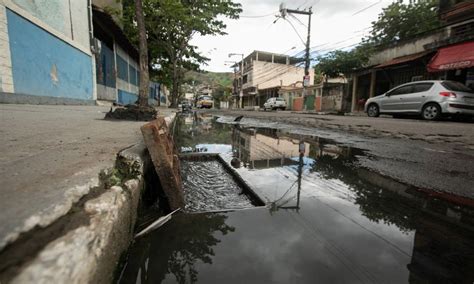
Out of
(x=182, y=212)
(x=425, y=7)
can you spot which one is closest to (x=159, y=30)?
(x=182, y=212)

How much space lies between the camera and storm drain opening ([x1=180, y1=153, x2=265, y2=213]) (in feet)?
5.83

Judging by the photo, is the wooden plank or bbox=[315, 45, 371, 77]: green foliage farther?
bbox=[315, 45, 371, 77]: green foliage

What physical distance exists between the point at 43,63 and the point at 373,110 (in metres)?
11.7

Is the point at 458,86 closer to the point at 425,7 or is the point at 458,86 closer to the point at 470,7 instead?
the point at 470,7

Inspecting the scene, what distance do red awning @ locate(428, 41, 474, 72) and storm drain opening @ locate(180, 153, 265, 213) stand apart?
12.1 m

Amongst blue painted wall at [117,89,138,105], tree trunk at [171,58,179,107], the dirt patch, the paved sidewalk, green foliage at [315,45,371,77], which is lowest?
the paved sidewalk

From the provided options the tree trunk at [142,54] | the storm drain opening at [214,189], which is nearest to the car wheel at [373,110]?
the tree trunk at [142,54]

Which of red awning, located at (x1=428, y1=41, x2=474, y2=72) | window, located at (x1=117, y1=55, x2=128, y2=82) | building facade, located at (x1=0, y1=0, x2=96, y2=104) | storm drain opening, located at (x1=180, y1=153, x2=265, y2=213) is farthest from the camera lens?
window, located at (x1=117, y1=55, x2=128, y2=82)

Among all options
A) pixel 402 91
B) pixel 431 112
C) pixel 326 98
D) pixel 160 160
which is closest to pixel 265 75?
pixel 326 98

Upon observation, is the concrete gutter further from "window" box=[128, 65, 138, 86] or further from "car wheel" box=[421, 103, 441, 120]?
"window" box=[128, 65, 138, 86]

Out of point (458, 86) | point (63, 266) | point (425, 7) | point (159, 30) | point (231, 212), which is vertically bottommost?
point (231, 212)

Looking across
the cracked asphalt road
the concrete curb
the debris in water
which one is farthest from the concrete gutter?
the cracked asphalt road

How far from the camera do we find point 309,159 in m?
3.21

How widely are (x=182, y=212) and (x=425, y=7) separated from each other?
25.7m
